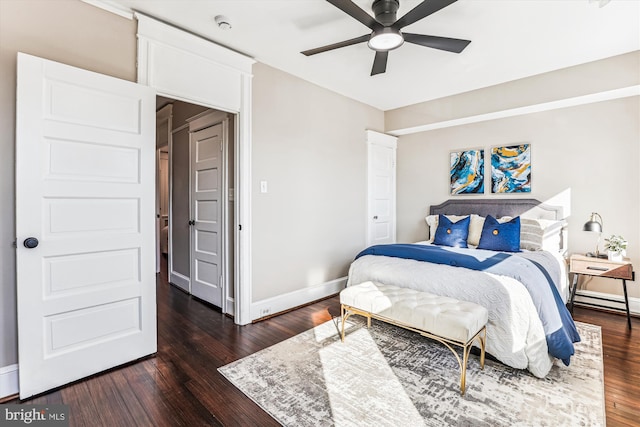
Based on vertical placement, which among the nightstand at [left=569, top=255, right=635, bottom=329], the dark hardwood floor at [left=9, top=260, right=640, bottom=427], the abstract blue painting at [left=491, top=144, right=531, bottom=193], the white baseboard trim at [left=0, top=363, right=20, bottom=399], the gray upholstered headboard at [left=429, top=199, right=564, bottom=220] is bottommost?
the dark hardwood floor at [left=9, top=260, right=640, bottom=427]

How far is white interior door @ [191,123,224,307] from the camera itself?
350 centimetres

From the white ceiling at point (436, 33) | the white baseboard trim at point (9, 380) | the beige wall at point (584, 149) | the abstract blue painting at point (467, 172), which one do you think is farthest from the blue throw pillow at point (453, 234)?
the white baseboard trim at point (9, 380)

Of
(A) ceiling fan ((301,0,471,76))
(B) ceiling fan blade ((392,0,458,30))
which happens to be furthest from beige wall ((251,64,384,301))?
(B) ceiling fan blade ((392,0,458,30))

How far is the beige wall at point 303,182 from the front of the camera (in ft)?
10.7

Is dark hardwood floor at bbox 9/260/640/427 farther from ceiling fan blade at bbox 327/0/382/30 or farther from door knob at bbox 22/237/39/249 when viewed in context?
ceiling fan blade at bbox 327/0/382/30

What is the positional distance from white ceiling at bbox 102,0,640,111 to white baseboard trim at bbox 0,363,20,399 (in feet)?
8.32

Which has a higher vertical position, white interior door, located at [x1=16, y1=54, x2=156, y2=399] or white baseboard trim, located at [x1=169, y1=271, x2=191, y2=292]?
white interior door, located at [x1=16, y1=54, x2=156, y2=399]

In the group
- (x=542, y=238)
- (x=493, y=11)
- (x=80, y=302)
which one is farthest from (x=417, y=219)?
(x=80, y=302)

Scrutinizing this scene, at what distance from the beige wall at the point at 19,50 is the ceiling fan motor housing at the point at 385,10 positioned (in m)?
1.96

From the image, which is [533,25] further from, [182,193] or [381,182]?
[182,193]

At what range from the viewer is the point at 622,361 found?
2.34 meters

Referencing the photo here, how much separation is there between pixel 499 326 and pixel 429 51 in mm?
2522

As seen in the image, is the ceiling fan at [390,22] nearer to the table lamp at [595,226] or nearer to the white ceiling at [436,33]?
the white ceiling at [436,33]

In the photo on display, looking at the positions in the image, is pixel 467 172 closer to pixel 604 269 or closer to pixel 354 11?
pixel 604 269
